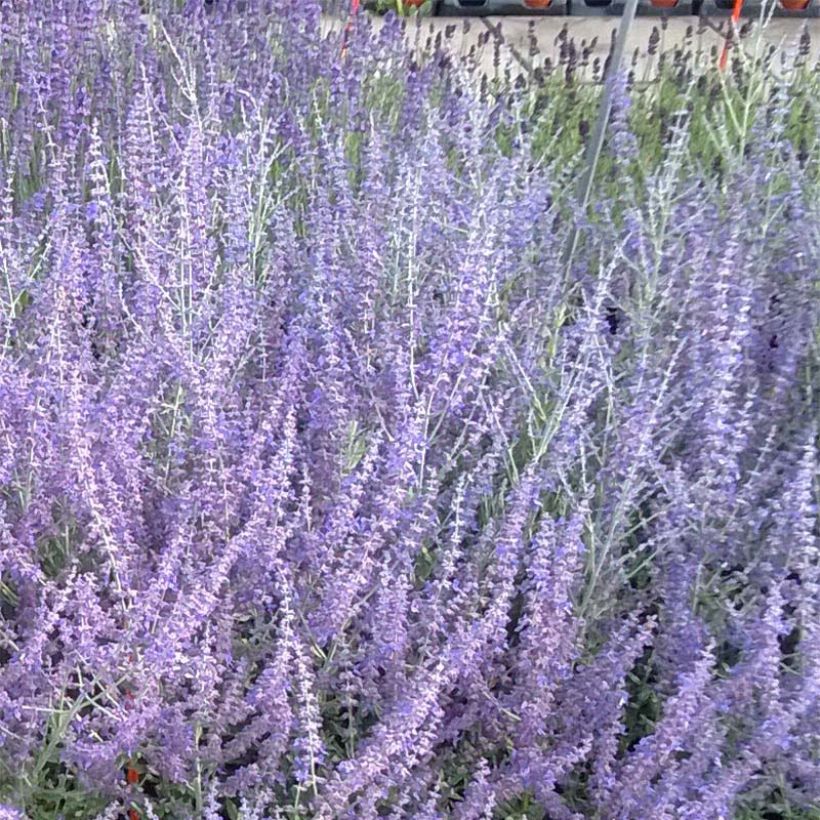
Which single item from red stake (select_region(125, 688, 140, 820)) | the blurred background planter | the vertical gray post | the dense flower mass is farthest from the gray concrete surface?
red stake (select_region(125, 688, 140, 820))

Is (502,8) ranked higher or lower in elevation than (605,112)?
lower

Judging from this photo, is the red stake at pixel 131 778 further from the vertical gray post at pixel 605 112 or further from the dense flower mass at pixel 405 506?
the vertical gray post at pixel 605 112

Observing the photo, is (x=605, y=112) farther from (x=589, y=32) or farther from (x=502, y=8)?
(x=502, y=8)

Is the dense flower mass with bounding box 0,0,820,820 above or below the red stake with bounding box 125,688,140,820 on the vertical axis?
above

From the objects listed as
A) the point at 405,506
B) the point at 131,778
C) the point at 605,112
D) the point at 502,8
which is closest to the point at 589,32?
the point at 502,8

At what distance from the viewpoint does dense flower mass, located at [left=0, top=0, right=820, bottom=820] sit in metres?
1.84

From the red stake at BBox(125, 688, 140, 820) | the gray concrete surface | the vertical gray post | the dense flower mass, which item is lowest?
the red stake at BBox(125, 688, 140, 820)

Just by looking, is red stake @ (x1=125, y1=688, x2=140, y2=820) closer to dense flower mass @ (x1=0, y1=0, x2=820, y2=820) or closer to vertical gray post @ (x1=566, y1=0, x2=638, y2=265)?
dense flower mass @ (x1=0, y1=0, x2=820, y2=820)

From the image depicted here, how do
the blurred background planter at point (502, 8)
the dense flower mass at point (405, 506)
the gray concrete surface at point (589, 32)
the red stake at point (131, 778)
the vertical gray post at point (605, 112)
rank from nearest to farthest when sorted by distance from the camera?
the dense flower mass at point (405, 506) < the red stake at point (131, 778) < the vertical gray post at point (605, 112) < the gray concrete surface at point (589, 32) < the blurred background planter at point (502, 8)

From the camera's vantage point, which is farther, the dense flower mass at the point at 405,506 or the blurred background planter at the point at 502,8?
the blurred background planter at the point at 502,8

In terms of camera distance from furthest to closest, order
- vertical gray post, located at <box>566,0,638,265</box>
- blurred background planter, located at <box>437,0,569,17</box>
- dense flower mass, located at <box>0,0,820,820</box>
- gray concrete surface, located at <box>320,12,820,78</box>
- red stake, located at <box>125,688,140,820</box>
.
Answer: blurred background planter, located at <box>437,0,569,17</box>, gray concrete surface, located at <box>320,12,820,78</box>, vertical gray post, located at <box>566,0,638,265</box>, red stake, located at <box>125,688,140,820</box>, dense flower mass, located at <box>0,0,820,820</box>

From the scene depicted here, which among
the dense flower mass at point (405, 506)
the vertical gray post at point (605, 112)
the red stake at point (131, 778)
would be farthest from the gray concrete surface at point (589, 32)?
the red stake at point (131, 778)

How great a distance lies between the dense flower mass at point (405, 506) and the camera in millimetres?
1839

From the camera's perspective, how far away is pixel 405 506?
2.17m
